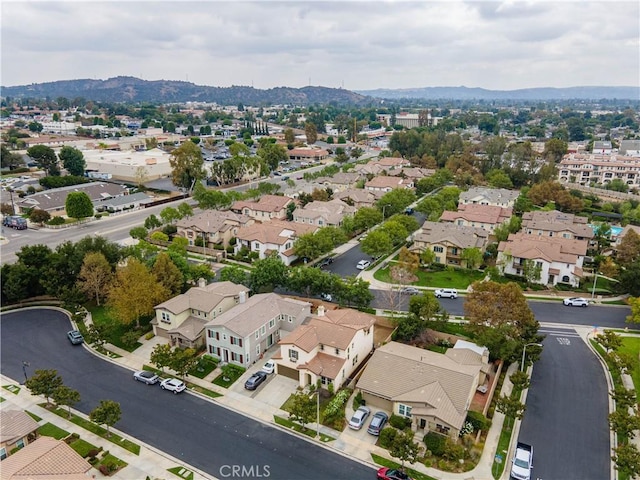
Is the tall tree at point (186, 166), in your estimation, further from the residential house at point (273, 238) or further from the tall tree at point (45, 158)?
the residential house at point (273, 238)

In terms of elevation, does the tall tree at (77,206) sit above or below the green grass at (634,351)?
above

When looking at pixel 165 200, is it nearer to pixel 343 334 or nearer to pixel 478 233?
pixel 478 233

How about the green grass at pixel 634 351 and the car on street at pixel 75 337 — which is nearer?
the green grass at pixel 634 351

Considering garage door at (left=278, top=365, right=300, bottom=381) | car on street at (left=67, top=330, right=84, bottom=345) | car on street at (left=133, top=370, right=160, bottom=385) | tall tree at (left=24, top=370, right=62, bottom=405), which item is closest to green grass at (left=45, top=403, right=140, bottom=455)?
tall tree at (left=24, top=370, right=62, bottom=405)

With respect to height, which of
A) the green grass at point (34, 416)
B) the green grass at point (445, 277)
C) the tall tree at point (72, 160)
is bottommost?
the green grass at point (34, 416)

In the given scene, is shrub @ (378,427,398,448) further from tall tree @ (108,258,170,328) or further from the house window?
tall tree @ (108,258,170,328)

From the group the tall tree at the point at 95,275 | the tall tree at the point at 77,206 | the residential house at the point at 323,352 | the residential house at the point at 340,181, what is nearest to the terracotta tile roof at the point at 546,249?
the residential house at the point at 323,352
